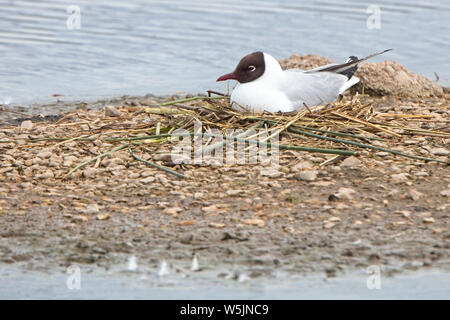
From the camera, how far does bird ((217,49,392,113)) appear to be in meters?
6.61

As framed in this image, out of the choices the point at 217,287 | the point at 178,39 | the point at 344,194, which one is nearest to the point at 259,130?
the point at 344,194

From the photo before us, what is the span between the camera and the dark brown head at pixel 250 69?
6801 millimetres

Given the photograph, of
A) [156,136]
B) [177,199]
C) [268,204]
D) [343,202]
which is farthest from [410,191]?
[156,136]

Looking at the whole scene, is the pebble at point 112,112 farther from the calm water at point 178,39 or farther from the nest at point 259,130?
the calm water at point 178,39

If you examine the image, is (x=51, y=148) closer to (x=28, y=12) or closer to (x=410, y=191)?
(x=410, y=191)

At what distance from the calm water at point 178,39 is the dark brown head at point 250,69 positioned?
8.72 feet

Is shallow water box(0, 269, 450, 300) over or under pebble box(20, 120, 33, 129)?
under

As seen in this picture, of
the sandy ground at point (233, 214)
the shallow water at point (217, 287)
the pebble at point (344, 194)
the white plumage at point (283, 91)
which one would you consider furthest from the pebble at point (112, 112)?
the shallow water at point (217, 287)

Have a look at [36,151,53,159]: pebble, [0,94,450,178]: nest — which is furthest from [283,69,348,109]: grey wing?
[36,151,53,159]: pebble

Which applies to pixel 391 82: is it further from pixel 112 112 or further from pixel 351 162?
pixel 112 112

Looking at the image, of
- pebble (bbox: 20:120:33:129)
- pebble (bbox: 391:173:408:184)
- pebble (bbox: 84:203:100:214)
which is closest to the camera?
pebble (bbox: 84:203:100:214)

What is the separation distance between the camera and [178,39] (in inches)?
464

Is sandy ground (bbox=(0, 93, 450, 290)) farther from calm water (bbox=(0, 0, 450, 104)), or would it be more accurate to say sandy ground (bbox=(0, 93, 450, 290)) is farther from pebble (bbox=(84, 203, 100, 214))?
calm water (bbox=(0, 0, 450, 104))

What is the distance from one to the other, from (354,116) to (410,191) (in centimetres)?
128
